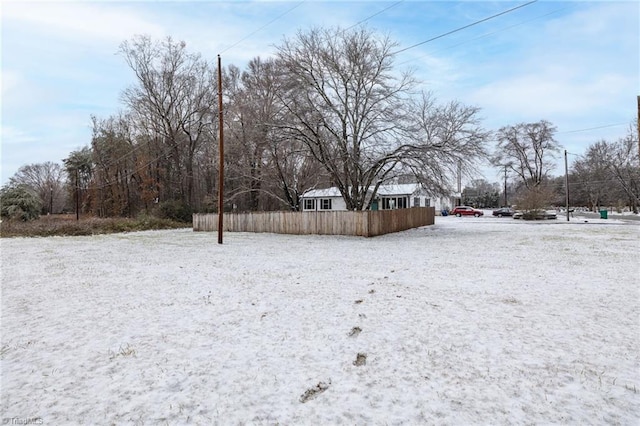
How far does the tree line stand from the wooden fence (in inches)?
86.0

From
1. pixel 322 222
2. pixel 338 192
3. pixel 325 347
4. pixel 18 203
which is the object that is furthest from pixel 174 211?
pixel 325 347

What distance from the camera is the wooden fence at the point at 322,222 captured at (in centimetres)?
1806

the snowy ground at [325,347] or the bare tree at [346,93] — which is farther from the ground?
the bare tree at [346,93]

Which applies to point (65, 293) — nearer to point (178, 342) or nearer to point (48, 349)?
point (48, 349)

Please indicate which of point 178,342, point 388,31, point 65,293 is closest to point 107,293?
point 65,293

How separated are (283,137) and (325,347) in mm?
16203

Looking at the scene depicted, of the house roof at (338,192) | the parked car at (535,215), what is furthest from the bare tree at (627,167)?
the house roof at (338,192)

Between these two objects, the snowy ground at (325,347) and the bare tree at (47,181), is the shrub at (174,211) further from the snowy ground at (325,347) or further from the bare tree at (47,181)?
the bare tree at (47,181)

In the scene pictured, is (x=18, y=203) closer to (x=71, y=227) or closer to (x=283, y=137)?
(x=71, y=227)

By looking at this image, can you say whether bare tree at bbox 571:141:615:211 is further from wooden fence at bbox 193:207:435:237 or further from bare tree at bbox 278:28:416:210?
bare tree at bbox 278:28:416:210

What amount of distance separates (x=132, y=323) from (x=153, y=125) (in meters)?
32.5

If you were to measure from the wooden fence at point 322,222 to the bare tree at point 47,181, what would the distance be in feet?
142

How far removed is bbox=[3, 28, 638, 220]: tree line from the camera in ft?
60.0

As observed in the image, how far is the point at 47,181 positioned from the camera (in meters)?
55.1
